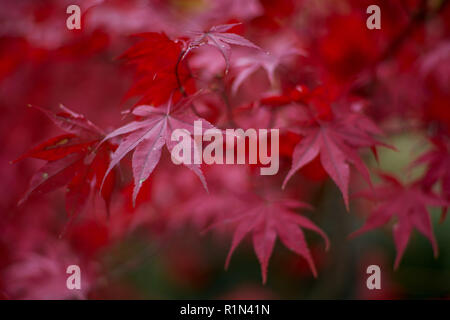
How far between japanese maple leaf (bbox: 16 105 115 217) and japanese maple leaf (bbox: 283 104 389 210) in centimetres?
39

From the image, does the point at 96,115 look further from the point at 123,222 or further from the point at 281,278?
the point at 281,278

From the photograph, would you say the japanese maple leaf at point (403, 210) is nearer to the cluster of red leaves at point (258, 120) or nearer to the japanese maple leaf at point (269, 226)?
the cluster of red leaves at point (258, 120)

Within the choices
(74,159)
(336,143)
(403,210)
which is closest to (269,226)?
(336,143)

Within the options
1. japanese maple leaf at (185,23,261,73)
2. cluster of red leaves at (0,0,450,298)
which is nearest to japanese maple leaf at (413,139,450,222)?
cluster of red leaves at (0,0,450,298)

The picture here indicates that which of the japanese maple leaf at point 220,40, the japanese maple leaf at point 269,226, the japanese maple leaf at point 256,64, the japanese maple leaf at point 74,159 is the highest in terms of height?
the japanese maple leaf at point 256,64

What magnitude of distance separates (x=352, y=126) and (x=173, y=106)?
40 centimetres

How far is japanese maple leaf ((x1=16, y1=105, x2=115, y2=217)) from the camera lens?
75 centimetres

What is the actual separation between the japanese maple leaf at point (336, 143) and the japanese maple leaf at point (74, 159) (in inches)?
15.3

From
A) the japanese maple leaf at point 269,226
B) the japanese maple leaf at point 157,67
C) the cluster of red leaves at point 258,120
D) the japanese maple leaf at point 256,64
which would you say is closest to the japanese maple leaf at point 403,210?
the cluster of red leaves at point 258,120

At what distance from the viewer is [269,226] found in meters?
0.88

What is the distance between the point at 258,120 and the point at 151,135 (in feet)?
1.17

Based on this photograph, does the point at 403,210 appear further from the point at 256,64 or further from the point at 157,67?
the point at 157,67

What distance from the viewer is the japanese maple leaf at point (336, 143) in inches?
29.9
